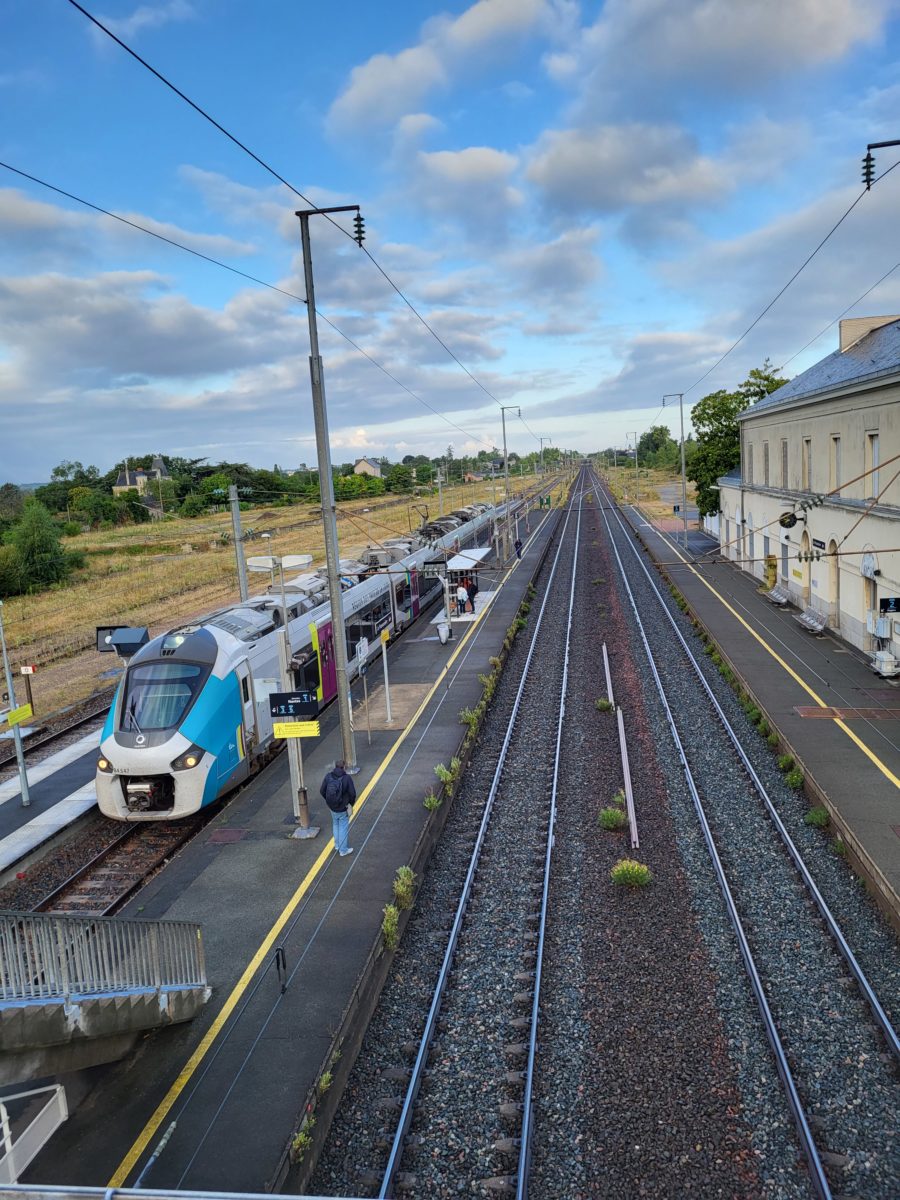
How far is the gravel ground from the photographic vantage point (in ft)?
22.4

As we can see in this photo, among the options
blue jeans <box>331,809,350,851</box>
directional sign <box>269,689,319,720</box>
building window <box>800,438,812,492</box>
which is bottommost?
blue jeans <box>331,809,350,851</box>

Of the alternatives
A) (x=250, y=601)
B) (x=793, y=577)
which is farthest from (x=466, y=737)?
(x=793, y=577)

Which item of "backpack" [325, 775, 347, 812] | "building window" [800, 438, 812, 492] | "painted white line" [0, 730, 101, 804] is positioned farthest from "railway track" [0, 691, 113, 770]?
"building window" [800, 438, 812, 492]

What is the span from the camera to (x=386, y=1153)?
7.05 m

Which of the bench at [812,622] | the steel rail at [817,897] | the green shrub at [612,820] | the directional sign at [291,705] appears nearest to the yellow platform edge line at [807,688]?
the bench at [812,622]

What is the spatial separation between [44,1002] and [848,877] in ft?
32.8

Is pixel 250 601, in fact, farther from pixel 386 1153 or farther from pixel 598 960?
pixel 386 1153

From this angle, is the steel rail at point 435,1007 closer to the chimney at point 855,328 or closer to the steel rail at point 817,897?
the steel rail at point 817,897

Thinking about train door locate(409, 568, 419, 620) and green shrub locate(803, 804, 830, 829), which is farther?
train door locate(409, 568, 419, 620)

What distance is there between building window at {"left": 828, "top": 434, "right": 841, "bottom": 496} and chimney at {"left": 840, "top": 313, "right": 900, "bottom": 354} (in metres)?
7.59

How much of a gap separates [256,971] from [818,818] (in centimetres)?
872

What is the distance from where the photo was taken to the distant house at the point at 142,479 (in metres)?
106

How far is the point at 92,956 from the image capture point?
7199 millimetres

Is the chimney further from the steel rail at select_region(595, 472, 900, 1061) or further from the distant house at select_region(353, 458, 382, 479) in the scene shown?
the distant house at select_region(353, 458, 382, 479)
